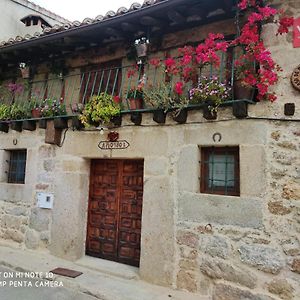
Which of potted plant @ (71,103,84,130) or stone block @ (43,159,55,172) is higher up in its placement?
potted plant @ (71,103,84,130)

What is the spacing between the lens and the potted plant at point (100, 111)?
4.76 m

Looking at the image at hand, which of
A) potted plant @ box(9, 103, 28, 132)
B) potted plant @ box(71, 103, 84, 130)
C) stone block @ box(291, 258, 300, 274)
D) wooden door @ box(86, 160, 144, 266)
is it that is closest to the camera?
stone block @ box(291, 258, 300, 274)

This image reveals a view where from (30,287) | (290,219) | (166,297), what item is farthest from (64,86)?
(290,219)

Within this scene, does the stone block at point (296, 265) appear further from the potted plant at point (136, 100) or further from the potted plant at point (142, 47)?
the potted plant at point (142, 47)

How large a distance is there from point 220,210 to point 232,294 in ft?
3.38

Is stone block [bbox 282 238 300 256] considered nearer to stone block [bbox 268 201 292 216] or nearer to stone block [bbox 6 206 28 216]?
stone block [bbox 268 201 292 216]

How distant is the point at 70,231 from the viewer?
525 centimetres

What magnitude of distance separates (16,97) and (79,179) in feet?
10.3

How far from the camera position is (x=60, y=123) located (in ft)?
17.7

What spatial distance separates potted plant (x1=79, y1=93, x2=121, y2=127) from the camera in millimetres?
4758

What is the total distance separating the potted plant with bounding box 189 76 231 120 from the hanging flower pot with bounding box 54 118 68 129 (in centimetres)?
260

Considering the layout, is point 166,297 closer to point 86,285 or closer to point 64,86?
point 86,285

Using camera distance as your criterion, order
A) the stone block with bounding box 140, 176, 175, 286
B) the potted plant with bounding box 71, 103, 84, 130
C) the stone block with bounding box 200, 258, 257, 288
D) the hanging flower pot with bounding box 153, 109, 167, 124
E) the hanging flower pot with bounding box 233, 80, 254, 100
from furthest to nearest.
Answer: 1. the potted plant with bounding box 71, 103, 84, 130
2. the hanging flower pot with bounding box 153, 109, 167, 124
3. the stone block with bounding box 140, 176, 175, 286
4. the hanging flower pot with bounding box 233, 80, 254, 100
5. the stone block with bounding box 200, 258, 257, 288

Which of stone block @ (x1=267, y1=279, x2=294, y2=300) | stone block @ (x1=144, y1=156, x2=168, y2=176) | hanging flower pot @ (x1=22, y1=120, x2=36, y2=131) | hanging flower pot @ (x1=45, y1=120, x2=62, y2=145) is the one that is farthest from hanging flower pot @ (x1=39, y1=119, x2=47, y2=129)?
stone block @ (x1=267, y1=279, x2=294, y2=300)
